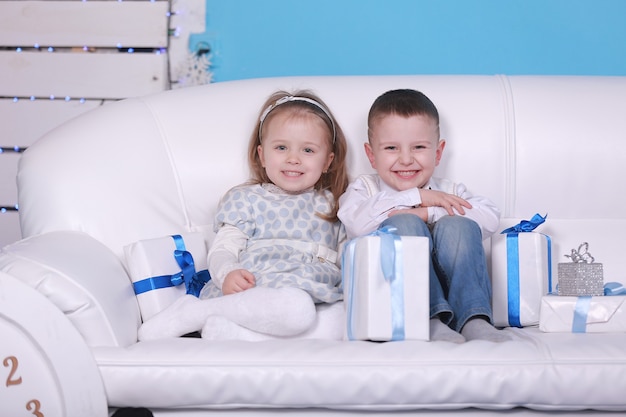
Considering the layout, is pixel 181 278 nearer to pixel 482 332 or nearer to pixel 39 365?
pixel 39 365

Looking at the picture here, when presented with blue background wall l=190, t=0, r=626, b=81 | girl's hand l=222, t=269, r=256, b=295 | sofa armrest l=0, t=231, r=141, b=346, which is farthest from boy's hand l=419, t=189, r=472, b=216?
blue background wall l=190, t=0, r=626, b=81

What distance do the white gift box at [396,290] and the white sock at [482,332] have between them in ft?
0.45

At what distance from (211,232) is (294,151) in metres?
0.33

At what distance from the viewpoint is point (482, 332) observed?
5.53ft

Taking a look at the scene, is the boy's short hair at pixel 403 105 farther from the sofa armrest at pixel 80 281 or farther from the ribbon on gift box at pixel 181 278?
the sofa armrest at pixel 80 281

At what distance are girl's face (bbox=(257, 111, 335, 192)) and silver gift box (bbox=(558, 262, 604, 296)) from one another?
0.69 m

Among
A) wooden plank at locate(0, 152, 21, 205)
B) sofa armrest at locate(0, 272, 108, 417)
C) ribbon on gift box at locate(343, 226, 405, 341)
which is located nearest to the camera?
sofa armrest at locate(0, 272, 108, 417)

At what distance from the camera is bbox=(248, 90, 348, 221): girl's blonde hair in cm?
216

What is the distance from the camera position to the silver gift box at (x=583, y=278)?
1.81m

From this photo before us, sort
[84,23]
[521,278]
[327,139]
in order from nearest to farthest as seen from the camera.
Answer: [521,278] < [327,139] < [84,23]

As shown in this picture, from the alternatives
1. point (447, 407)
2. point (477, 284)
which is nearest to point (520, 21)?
point (477, 284)

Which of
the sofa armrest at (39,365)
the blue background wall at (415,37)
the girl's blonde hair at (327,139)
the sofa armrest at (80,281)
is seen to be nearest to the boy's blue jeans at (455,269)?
the girl's blonde hair at (327,139)

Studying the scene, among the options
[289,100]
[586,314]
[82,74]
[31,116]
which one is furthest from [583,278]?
[31,116]

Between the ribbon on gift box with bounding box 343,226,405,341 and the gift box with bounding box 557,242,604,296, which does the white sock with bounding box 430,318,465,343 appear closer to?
the ribbon on gift box with bounding box 343,226,405,341
